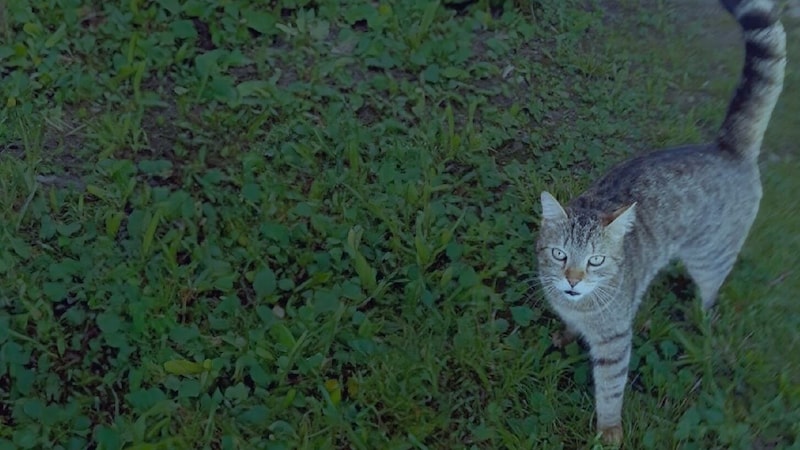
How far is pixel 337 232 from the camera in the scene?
13.5 ft

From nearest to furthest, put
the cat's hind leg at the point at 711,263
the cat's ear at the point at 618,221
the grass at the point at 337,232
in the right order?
the cat's ear at the point at 618,221 < the grass at the point at 337,232 < the cat's hind leg at the point at 711,263

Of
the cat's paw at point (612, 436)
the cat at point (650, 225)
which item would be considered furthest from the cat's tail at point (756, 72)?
the cat's paw at point (612, 436)

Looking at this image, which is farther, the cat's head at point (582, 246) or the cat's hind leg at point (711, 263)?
the cat's hind leg at point (711, 263)

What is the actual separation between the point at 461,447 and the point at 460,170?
5.30ft

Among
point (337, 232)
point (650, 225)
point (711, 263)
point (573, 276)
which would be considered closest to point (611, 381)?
point (573, 276)

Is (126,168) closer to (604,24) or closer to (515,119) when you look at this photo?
(515,119)

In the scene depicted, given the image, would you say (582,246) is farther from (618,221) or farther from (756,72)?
(756,72)

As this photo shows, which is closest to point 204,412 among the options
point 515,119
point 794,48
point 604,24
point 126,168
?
point 126,168

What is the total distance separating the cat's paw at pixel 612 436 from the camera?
3.46 metres

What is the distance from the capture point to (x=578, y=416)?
3.59 metres

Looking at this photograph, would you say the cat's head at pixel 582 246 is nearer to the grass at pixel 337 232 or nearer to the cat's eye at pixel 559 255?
the cat's eye at pixel 559 255

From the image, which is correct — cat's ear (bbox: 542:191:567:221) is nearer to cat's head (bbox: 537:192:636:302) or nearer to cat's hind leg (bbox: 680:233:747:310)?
cat's head (bbox: 537:192:636:302)

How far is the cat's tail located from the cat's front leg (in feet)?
3.66

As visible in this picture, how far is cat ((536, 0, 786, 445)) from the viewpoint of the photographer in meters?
3.45
